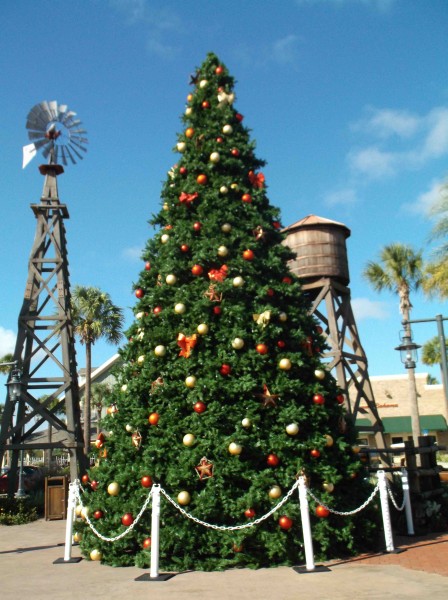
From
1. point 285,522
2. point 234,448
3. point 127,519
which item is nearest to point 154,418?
point 234,448

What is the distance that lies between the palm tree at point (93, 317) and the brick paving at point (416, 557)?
76.5ft

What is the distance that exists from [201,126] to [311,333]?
4215 millimetres

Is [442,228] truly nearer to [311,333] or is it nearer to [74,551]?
[311,333]

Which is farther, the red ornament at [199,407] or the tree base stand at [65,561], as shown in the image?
the tree base stand at [65,561]

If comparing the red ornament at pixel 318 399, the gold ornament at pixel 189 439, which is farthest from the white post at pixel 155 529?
the red ornament at pixel 318 399

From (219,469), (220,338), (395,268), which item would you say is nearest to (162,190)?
(220,338)

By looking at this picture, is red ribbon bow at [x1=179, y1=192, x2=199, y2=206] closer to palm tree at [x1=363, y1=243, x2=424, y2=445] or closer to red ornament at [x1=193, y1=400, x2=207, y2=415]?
red ornament at [x1=193, y1=400, x2=207, y2=415]

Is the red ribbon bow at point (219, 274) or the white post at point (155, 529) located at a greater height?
the red ribbon bow at point (219, 274)

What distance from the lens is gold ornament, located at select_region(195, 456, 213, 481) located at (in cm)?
750

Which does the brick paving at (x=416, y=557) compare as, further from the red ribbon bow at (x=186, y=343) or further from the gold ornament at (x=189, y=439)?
the red ribbon bow at (x=186, y=343)

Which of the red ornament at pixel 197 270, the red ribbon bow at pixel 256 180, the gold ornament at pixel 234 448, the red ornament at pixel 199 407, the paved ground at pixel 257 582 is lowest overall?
the paved ground at pixel 257 582

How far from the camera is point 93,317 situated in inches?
1206

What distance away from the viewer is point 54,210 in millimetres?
18328

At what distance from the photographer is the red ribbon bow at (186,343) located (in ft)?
27.0
